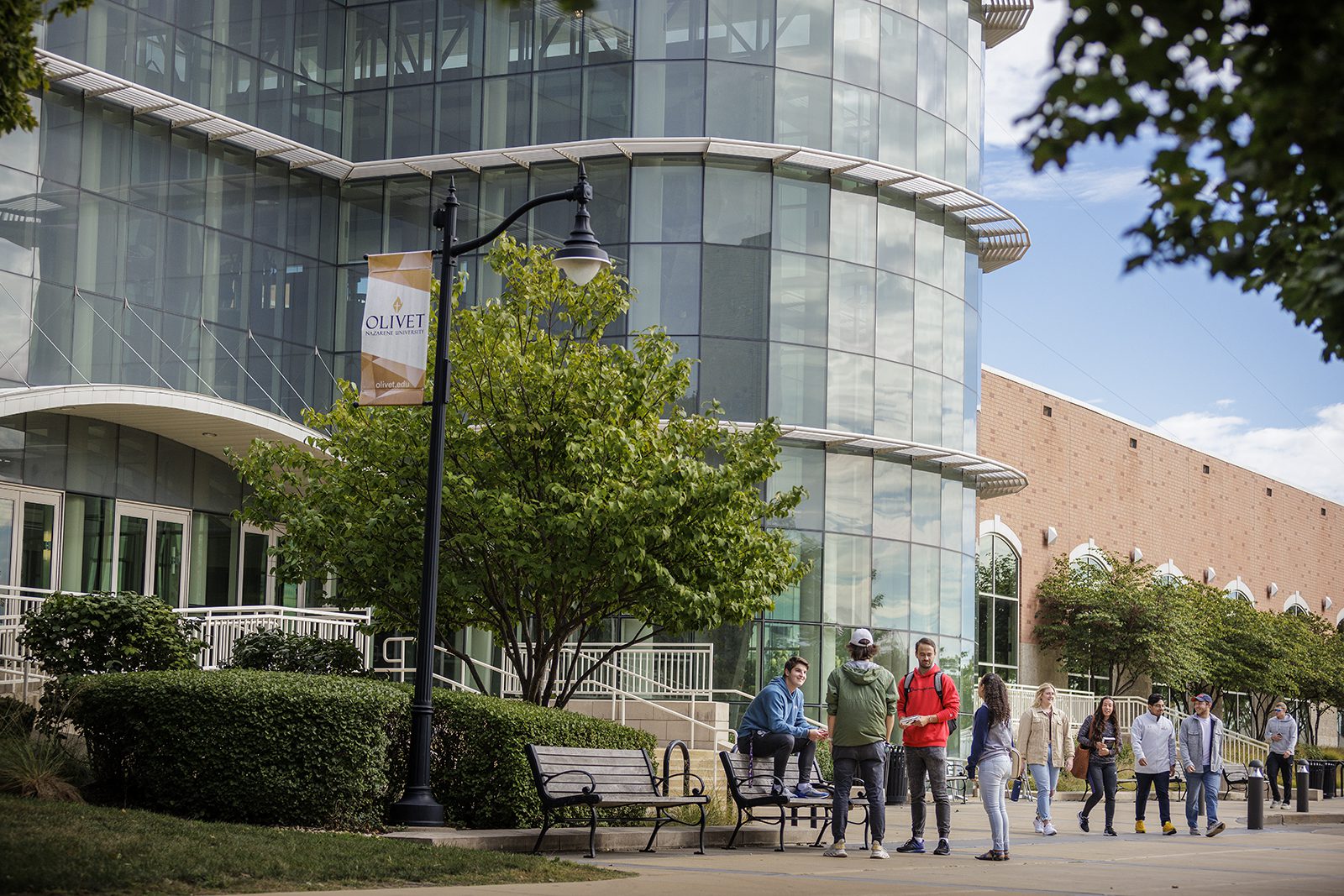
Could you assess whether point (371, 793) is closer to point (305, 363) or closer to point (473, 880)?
point (473, 880)

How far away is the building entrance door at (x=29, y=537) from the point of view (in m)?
24.0

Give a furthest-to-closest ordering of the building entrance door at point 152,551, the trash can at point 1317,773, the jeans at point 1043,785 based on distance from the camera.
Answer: the trash can at point 1317,773 → the building entrance door at point 152,551 → the jeans at point 1043,785

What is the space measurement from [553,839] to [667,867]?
1.33m

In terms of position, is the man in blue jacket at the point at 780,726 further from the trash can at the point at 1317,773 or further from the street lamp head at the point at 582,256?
the trash can at the point at 1317,773

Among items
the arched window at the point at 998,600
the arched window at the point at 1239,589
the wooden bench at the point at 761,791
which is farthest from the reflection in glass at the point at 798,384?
the arched window at the point at 1239,589

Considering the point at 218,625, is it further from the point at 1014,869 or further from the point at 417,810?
the point at 1014,869

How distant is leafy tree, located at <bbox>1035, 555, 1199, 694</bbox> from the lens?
3850 centimetres

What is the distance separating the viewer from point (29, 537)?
24.3 meters

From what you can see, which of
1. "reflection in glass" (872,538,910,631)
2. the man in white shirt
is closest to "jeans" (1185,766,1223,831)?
the man in white shirt

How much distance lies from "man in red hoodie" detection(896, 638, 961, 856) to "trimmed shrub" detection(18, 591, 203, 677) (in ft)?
26.1

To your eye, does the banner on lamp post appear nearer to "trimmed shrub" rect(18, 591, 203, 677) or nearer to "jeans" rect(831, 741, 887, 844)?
"trimmed shrub" rect(18, 591, 203, 677)

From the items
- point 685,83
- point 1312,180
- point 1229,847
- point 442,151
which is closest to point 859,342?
point 685,83

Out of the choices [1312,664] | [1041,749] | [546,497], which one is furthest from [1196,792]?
[1312,664]

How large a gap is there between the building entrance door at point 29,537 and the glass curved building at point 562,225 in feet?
0.17
